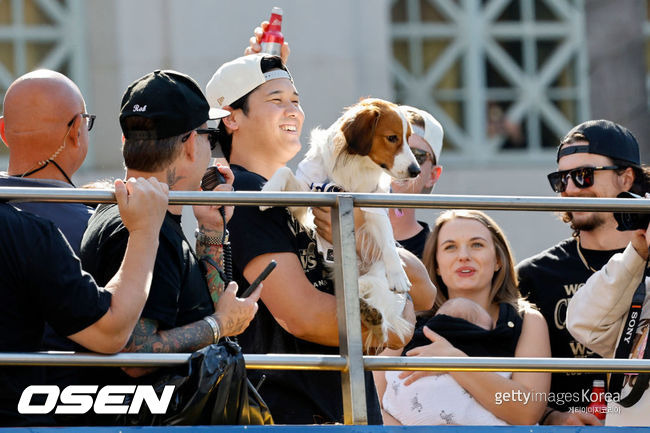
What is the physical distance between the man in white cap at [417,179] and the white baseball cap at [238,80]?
3.62 ft

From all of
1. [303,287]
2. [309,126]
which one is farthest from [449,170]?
[303,287]

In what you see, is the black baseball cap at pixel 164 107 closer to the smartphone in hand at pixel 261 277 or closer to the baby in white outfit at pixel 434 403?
the smartphone in hand at pixel 261 277

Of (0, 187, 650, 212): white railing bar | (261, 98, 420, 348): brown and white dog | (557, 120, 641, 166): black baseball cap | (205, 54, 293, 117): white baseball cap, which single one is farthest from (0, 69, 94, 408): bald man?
(557, 120, 641, 166): black baseball cap

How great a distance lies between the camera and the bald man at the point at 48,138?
3975 millimetres

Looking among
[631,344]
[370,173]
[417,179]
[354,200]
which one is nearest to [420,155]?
[417,179]

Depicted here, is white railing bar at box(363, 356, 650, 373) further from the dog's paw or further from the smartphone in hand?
the dog's paw

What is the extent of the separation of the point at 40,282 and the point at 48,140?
0.82 metres

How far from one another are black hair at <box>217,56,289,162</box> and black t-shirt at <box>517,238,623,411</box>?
1446 millimetres

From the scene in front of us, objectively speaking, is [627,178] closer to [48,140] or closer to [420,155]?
[420,155]

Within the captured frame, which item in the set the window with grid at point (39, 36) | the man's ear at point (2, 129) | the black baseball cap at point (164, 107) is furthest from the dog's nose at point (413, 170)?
the window with grid at point (39, 36)

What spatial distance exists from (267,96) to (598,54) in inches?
167

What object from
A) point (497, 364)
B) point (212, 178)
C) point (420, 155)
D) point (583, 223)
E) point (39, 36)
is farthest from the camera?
point (39, 36)

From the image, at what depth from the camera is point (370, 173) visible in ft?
16.3

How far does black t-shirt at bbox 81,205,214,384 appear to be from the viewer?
3.54m
